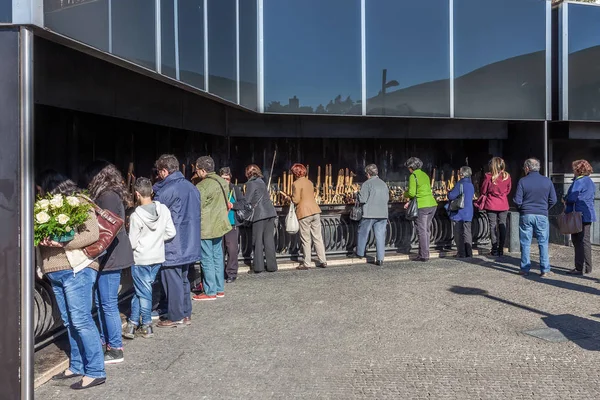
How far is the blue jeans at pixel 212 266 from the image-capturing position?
9.16 metres

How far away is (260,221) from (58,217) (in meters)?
6.34

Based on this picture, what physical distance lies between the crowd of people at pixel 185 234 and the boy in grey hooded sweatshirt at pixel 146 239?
0.01 m

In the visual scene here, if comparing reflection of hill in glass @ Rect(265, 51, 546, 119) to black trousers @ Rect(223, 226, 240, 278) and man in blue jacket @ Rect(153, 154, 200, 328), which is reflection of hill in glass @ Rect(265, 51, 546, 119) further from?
man in blue jacket @ Rect(153, 154, 200, 328)

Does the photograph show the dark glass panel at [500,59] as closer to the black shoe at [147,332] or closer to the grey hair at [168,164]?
the grey hair at [168,164]

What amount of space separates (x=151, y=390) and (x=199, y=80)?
14.7ft

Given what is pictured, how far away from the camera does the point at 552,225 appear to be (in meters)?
14.9

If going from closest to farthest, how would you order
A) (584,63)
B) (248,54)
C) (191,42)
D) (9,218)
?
(9,218) < (191,42) < (248,54) < (584,63)

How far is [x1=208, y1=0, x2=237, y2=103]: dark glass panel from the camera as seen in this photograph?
9438 mm

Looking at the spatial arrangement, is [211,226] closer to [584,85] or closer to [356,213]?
[356,213]

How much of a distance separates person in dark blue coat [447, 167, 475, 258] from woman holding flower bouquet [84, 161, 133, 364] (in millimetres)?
7885

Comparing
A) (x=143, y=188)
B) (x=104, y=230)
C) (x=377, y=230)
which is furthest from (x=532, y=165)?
(x=104, y=230)

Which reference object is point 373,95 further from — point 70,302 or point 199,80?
point 70,302

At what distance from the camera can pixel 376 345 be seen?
7023 millimetres

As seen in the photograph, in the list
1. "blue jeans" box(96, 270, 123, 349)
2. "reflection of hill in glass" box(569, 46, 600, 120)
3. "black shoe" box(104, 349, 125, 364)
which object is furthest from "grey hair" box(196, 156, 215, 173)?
"reflection of hill in glass" box(569, 46, 600, 120)
